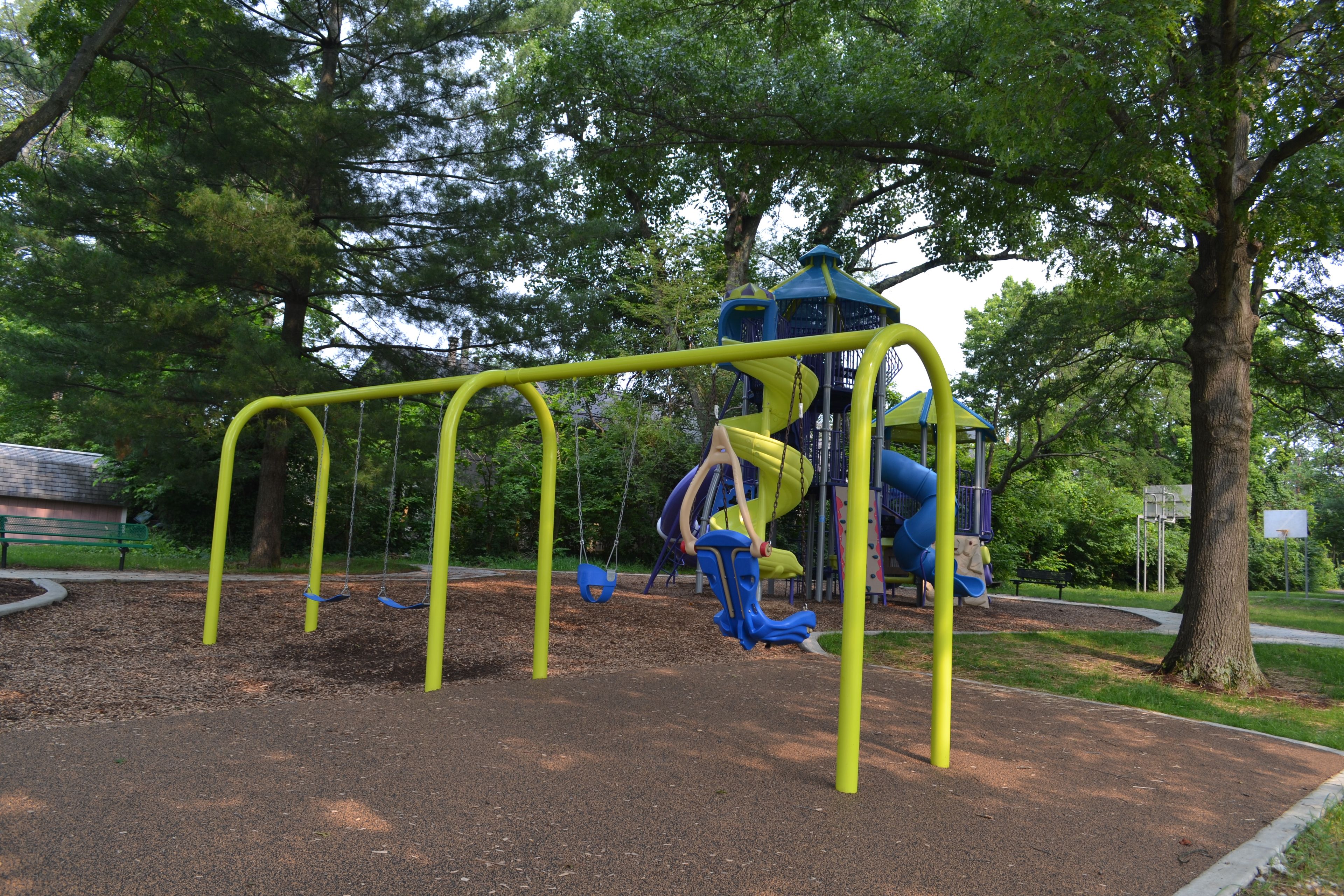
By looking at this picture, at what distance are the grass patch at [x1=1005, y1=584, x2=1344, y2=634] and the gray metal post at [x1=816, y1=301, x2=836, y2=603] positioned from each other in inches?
323

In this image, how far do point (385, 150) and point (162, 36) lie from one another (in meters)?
4.71

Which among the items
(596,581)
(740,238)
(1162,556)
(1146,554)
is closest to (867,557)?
(596,581)

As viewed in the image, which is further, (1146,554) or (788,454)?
(1146,554)

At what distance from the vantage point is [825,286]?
12836 mm

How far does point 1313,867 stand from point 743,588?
3143 millimetres

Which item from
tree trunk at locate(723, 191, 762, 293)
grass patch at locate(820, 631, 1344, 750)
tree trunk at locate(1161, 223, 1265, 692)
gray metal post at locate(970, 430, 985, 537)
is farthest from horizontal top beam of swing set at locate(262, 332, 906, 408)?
tree trunk at locate(723, 191, 762, 293)

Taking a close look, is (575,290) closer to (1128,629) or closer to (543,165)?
(543,165)

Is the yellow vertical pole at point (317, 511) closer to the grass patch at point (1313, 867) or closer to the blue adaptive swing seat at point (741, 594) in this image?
the blue adaptive swing seat at point (741, 594)

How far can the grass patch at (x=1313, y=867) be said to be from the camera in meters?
3.33

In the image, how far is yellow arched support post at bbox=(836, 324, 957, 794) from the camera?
4441mm

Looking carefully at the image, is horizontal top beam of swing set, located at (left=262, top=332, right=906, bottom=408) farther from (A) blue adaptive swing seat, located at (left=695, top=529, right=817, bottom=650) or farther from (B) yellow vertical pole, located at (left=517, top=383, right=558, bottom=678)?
(A) blue adaptive swing seat, located at (left=695, top=529, right=817, bottom=650)

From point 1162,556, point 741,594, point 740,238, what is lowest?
point 741,594

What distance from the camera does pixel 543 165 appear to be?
591 inches

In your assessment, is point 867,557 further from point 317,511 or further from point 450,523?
point 317,511
